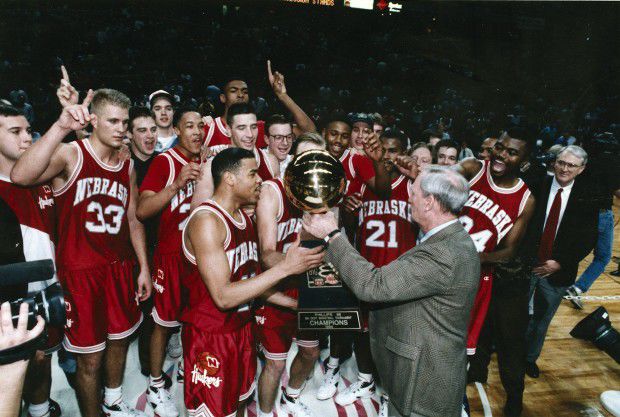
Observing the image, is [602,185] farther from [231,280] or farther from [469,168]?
[231,280]

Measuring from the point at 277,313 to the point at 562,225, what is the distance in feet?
8.50

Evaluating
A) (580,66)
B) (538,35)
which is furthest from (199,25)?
(580,66)

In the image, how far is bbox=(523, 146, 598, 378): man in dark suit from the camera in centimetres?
347

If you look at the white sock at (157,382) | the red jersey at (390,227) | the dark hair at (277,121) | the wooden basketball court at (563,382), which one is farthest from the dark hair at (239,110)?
the wooden basketball court at (563,382)

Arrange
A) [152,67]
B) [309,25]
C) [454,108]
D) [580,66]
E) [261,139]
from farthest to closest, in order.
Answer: [454,108] → [309,25] → [152,67] → [580,66] → [261,139]

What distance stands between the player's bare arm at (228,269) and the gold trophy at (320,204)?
0.99 ft

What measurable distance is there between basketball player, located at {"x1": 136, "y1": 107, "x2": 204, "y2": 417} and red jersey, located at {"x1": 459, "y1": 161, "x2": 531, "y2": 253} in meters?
2.22

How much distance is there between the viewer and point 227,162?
231cm

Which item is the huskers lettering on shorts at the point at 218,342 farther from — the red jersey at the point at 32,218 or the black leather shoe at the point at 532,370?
the black leather shoe at the point at 532,370

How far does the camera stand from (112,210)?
2.85 m

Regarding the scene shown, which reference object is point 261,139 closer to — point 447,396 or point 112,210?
point 112,210

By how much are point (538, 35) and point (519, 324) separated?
772 cm

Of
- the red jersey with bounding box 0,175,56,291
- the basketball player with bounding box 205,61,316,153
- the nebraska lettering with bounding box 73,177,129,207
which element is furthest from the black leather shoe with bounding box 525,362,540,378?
the red jersey with bounding box 0,175,56,291

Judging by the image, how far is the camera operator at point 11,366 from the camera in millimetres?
1102
